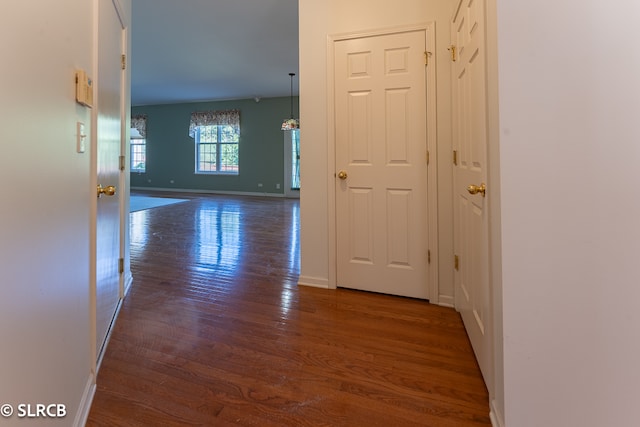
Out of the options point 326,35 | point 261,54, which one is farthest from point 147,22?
point 326,35

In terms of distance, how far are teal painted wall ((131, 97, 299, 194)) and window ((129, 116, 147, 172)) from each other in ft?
0.55

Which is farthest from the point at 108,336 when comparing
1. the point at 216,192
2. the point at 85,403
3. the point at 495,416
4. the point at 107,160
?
the point at 216,192

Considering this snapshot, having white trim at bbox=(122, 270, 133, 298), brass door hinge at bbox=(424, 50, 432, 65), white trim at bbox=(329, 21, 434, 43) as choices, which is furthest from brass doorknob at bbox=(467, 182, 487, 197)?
white trim at bbox=(122, 270, 133, 298)

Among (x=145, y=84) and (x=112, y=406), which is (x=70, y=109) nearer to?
(x=112, y=406)

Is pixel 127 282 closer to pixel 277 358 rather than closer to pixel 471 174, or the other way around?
pixel 277 358

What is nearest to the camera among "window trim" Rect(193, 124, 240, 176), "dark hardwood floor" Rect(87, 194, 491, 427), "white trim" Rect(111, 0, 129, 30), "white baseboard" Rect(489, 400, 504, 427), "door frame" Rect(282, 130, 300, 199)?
"white baseboard" Rect(489, 400, 504, 427)

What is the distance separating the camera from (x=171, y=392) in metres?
1.44

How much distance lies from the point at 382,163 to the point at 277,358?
60.2 inches

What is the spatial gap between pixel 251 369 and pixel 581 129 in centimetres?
162

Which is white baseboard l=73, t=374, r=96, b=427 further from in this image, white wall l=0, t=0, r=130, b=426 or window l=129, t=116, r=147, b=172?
window l=129, t=116, r=147, b=172

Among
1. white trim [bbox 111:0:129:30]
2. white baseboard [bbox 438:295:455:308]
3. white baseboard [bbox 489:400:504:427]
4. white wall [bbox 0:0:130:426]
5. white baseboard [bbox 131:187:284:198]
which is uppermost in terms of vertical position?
white trim [bbox 111:0:129:30]

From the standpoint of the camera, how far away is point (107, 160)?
184 centimetres

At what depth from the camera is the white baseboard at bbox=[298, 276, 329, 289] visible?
8.89ft

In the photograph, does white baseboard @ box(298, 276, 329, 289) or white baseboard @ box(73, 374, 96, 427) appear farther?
A: white baseboard @ box(298, 276, 329, 289)
